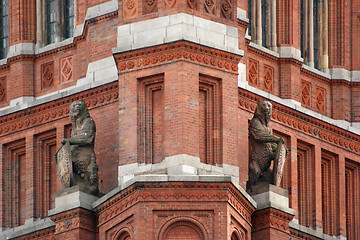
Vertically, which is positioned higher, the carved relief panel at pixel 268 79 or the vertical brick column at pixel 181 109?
the carved relief panel at pixel 268 79

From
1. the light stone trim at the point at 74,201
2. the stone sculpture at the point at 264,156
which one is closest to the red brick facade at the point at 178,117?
the light stone trim at the point at 74,201

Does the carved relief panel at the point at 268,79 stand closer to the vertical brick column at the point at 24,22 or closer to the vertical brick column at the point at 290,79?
the vertical brick column at the point at 290,79

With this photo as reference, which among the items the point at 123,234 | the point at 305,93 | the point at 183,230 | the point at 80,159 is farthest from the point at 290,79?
the point at 123,234

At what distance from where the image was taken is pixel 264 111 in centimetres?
7556

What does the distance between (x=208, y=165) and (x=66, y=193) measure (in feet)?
13.6

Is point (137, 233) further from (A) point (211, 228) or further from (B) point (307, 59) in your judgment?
(B) point (307, 59)

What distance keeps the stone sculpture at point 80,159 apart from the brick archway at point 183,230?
10.4ft

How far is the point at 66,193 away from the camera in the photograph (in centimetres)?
7431

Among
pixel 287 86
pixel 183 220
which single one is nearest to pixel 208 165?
pixel 183 220

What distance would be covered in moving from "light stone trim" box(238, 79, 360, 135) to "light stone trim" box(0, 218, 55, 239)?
266 inches

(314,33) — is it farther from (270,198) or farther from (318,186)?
(270,198)

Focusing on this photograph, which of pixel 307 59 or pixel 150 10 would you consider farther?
pixel 307 59

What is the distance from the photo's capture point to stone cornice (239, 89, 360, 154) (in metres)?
77.3

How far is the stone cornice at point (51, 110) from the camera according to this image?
3009 inches
